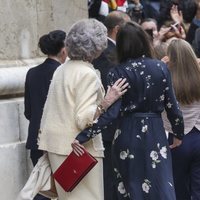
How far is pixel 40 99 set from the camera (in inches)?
265

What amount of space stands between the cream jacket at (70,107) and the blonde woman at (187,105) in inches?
41.3

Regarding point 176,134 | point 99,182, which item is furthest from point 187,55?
point 99,182

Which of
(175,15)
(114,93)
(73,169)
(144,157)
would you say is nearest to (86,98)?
(114,93)

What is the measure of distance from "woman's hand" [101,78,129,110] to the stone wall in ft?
5.29

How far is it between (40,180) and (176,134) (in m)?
1.07

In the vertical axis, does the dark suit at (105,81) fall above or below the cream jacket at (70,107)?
below

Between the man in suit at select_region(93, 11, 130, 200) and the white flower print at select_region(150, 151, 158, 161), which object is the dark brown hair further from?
the man in suit at select_region(93, 11, 130, 200)

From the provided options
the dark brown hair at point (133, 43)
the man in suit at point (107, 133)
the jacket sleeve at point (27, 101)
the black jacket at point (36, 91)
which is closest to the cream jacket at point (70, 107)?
the dark brown hair at point (133, 43)

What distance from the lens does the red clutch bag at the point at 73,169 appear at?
556 centimetres

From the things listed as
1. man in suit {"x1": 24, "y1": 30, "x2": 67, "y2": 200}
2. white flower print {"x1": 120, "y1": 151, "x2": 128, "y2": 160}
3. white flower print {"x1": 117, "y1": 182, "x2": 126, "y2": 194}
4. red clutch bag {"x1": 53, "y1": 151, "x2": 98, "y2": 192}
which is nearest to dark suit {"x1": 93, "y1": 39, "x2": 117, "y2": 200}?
man in suit {"x1": 24, "y1": 30, "x2": 67, "y2": 200}

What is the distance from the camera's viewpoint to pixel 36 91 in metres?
6.75

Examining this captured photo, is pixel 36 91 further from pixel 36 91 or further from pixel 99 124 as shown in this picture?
pixel 99 124

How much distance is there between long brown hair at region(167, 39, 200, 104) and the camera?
21.6 feet

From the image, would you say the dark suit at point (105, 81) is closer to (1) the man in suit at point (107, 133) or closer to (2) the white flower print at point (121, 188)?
(1) the man in suit at point (107, 133)
